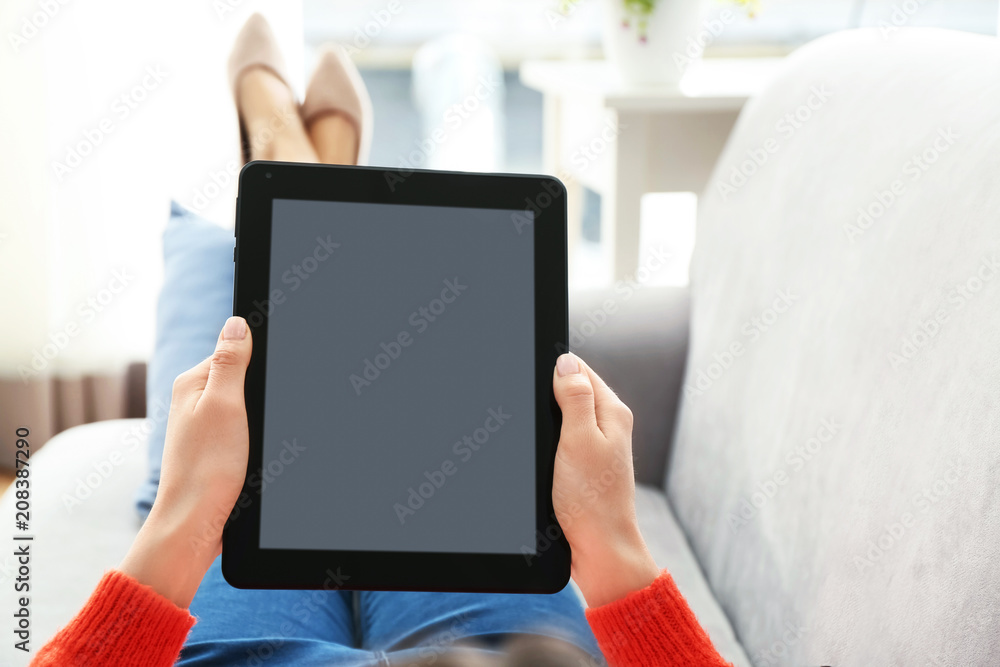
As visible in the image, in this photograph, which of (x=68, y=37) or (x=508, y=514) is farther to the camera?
(x=68, y=37)

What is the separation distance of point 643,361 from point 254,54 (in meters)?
1.02

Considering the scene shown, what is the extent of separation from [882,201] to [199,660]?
0.63 meters

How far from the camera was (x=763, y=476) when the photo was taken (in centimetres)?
72

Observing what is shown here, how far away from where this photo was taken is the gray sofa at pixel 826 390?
0.48 metres

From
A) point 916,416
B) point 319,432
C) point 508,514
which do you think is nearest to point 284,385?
point 319,432

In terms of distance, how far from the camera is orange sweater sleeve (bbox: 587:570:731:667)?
0.50m

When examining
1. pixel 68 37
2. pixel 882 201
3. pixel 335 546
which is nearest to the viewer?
pixel 335 546

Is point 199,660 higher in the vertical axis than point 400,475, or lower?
lower

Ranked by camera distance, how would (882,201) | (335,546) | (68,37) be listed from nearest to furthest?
(335,546), (882,201), (68,37)

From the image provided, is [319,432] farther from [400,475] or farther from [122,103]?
[122,103]

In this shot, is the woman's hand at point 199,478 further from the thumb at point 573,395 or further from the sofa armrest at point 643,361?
the sofa armrest at point 643,361

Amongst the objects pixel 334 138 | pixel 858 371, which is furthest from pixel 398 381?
pixel 334 138

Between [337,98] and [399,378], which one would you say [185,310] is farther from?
[337,98]

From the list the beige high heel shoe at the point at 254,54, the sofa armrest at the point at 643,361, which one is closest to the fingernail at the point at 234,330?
the sofa armrest at the point at 643,361
